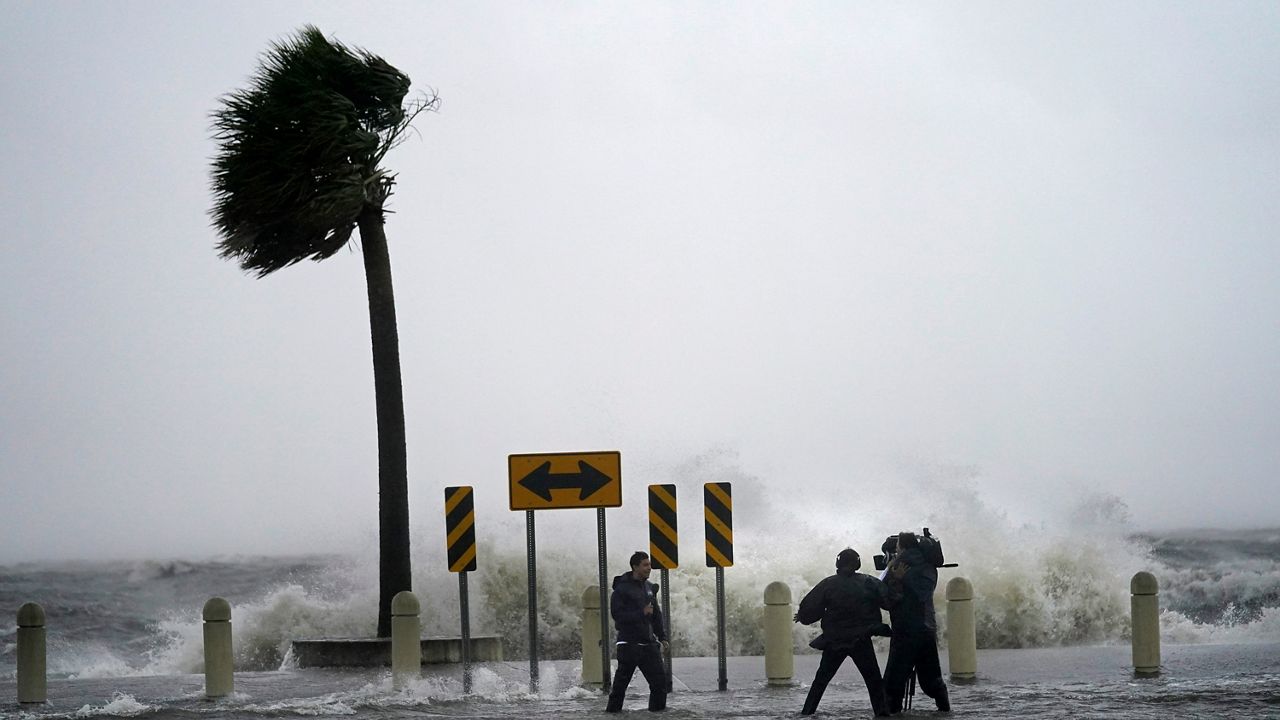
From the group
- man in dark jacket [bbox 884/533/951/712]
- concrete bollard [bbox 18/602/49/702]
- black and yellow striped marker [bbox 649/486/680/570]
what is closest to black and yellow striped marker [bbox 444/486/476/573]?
black and yellow striped marker [bbox 649/486/680/570]

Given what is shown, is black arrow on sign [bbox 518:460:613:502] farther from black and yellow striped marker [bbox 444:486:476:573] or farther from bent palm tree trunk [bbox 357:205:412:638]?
bent palm tree trunk [bbox 357:205:412:638]

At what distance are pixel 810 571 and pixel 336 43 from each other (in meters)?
14.8

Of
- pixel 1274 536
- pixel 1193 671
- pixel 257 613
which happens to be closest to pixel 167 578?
pixel 257 613

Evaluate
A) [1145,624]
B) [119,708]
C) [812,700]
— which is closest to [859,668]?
[812,700]

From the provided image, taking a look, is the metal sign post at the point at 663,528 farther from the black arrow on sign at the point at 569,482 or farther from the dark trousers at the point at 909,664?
the dark trousers at the point at 909,664

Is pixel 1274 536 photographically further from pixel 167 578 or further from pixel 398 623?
pixel 398 623

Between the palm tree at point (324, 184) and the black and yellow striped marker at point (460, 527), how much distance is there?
16.7 ft

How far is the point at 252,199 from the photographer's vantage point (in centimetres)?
2261

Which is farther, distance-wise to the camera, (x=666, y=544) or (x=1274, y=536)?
(x=1274, y=536)

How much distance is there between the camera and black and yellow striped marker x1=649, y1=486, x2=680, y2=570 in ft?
56.5

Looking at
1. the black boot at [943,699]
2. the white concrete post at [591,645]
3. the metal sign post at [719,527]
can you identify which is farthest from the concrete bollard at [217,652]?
the black boot at [943,699]

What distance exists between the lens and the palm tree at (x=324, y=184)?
2231 centimetres

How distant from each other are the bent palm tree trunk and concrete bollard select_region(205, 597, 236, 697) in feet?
17.1

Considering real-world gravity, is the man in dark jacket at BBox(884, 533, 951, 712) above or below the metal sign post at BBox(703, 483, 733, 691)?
below
